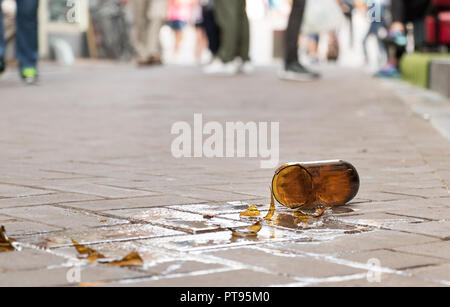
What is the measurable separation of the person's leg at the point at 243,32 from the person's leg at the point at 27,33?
3059 mm

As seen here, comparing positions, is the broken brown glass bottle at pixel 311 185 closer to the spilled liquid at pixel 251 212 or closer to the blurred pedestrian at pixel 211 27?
the spilled liquid at pixel 251 212

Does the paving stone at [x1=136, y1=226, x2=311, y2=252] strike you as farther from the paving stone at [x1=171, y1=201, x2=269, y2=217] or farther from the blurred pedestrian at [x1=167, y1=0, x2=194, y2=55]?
the blurred pedestrian at [x1=167, y1=0, x2=194, y2=55]

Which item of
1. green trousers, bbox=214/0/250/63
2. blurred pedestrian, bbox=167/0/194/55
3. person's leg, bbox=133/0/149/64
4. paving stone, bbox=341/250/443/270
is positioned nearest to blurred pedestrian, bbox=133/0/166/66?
person's leg, bbox=133/0/149/64

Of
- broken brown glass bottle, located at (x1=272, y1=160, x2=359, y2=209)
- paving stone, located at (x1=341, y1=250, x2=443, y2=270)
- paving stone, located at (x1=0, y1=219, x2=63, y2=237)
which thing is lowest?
paving stone, located at (x1=341, y1=250, x2=443, y2=270)

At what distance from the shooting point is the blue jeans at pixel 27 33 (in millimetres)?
9758

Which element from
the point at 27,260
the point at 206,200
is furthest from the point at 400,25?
the point at 27,260

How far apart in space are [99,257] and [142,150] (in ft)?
8.28

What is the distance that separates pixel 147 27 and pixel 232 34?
3580mm

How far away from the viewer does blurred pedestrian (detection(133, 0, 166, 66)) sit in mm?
15141

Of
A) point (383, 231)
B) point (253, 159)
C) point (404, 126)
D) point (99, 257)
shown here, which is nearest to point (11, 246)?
point (99, 257)

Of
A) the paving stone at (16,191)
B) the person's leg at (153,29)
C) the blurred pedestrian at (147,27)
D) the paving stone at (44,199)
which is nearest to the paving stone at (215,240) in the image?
the paving stone at (44,199)

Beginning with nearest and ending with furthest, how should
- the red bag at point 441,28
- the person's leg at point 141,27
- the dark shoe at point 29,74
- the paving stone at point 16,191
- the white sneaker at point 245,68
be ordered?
the paving stone at point 16,191 < the dark shoe at point 29,74 < the red bag at point 441,28 < the white sneaker at point 245,68 < the person's leg at point 141,27

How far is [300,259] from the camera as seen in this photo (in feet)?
7.95

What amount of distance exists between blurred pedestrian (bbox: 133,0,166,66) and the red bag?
5.41 m
